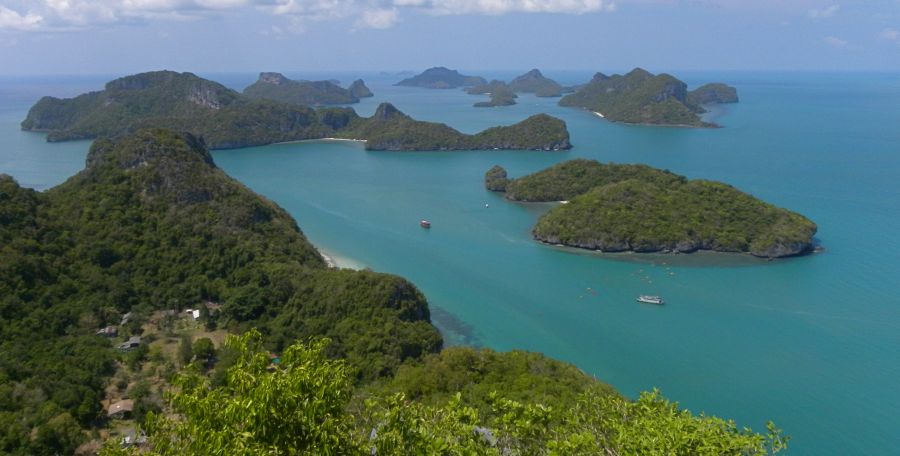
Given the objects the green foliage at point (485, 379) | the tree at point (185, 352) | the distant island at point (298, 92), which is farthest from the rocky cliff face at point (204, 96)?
the green foliage at point (485, 379)

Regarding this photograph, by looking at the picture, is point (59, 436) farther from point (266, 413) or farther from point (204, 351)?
point (266, 413)

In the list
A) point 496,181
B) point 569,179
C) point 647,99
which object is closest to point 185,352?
point 569,179

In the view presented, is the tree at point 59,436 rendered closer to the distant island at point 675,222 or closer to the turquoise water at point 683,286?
the turquoise water at point 683,286

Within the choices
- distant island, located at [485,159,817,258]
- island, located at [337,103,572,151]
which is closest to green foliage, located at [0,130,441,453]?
distant island, located at [485,159,817,258]

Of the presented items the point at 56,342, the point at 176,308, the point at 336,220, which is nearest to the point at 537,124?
the point at 336,220

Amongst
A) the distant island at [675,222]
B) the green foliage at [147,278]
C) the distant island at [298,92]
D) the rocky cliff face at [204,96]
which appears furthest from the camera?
the distant island at [298,92]

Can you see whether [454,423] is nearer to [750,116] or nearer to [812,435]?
[812,435]
